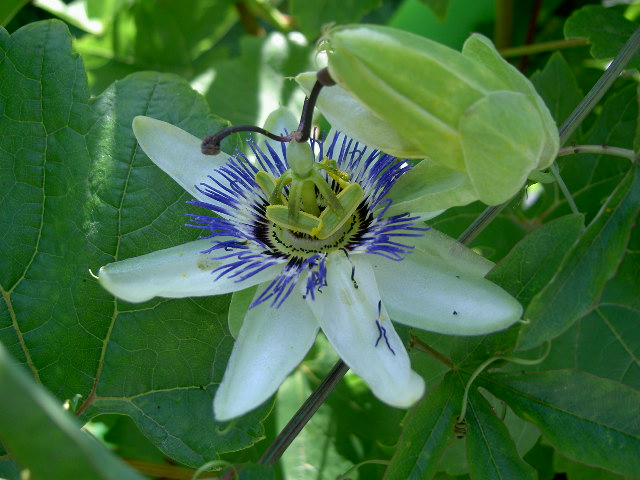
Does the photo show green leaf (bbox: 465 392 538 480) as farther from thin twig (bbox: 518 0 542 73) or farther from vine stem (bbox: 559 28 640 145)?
thin twig (bbox: 518 0 542 73)

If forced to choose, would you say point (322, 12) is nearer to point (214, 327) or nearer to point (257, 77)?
point (257, 77)

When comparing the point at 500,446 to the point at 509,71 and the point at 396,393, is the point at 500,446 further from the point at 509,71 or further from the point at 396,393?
the point at 509,71

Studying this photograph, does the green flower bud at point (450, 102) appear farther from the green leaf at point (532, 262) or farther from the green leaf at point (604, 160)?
the green leaf at point (604, 160)

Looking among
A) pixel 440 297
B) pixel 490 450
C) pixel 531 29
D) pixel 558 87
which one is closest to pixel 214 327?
pixel 440 297

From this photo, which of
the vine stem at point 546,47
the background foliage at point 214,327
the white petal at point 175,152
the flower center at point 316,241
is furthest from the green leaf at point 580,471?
the vine stem at point 546,47

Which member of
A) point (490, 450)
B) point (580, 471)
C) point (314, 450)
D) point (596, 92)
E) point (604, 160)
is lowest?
point (314, 450)

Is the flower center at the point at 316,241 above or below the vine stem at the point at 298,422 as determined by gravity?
above
